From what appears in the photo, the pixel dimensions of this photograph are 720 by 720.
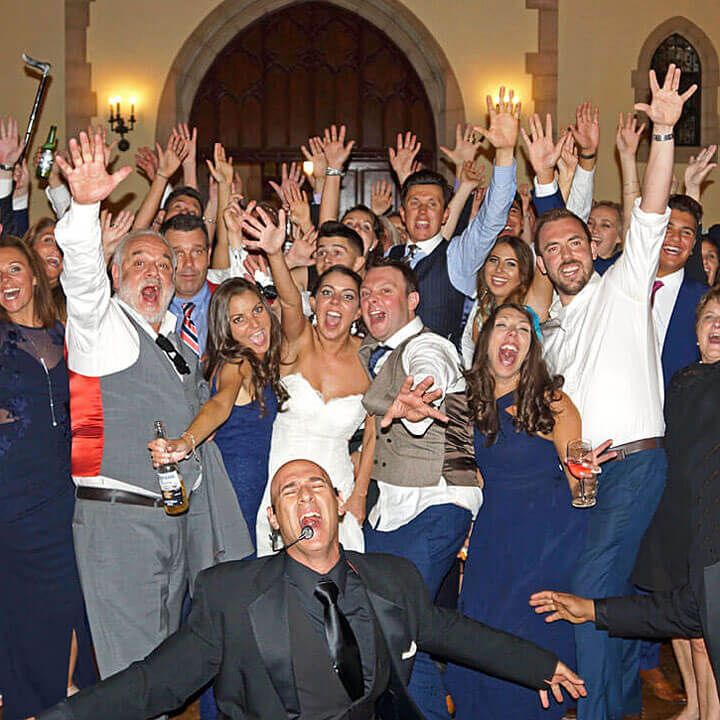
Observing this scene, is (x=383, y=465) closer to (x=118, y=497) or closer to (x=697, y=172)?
(x=118, y=497)

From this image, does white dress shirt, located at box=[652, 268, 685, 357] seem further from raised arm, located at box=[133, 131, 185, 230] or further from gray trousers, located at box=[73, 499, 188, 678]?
raised arm, located at box=[133, 131, 185, 230]

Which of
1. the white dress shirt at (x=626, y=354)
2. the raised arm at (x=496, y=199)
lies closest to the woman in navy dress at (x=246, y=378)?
the raised arm at (x=496, y=199)

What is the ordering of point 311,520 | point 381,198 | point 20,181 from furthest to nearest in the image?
1. point 381,198
2. point 20,181
3. point 311,520

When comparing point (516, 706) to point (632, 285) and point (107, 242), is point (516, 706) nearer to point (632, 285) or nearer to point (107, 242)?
point (632, 285)

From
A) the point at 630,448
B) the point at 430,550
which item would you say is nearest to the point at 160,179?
the point at 430,550

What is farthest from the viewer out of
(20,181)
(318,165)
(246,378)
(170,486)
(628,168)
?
(20,181)

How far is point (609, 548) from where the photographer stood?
11.2ft

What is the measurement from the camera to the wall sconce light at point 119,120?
→ 9.26 m

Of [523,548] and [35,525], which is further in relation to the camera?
[35,525]

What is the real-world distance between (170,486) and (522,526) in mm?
1204

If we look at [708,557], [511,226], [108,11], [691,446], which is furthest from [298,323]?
[108,11]

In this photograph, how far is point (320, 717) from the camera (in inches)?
100.0

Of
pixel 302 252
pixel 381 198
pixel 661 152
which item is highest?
pixel 381 198

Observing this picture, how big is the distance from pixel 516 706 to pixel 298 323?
1.60m
